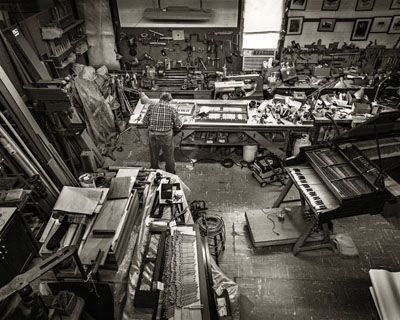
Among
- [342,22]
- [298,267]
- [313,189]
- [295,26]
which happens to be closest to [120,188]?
[313,189]

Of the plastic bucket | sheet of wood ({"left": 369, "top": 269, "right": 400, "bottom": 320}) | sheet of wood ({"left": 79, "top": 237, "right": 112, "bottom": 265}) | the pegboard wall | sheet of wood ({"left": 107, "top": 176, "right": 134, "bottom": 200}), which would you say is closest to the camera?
sheet of wood ({"left": 369, "top": 269, "right": 400, "bottom": 320})

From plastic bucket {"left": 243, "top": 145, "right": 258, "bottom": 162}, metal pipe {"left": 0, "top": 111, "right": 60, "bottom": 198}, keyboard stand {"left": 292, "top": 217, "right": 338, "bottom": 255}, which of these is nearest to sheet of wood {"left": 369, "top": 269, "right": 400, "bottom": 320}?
keyboard stand {"left": 292, "top": 217, "right": 338, "bottom": 255}

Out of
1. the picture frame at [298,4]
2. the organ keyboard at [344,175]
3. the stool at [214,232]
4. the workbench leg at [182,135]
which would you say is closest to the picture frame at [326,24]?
the picture frame at [298,4]

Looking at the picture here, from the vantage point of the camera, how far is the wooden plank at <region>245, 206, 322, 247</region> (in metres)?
4.34

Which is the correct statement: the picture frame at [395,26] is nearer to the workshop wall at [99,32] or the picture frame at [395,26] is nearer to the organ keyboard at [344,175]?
the organ keyboard at [344,175]

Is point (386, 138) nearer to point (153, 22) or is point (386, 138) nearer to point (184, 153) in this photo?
point (184, 153)

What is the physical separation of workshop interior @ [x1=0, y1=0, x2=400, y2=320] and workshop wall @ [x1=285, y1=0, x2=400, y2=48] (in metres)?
0.03

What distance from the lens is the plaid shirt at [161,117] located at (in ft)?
16.9

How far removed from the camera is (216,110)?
6.09 m

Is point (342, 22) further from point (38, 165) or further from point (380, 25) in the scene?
point (38, 165)

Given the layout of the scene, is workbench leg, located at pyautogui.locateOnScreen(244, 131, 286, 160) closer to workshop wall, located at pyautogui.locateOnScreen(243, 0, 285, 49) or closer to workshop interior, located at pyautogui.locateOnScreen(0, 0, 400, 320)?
workshop interior, located at pyautogui.locateOnScreen(0, 0, 400, 320)

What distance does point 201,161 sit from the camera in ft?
20.6

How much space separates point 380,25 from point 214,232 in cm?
628

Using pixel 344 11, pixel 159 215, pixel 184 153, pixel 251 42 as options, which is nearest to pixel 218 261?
pixel 159 215
